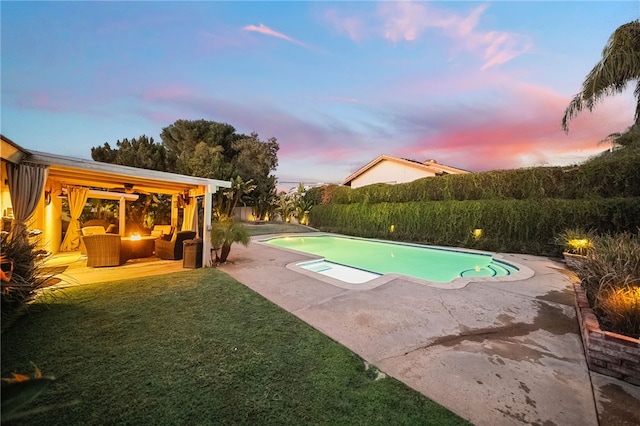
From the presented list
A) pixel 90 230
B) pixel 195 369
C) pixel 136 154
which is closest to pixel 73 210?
pixel 90 230

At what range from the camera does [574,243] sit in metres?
7.67

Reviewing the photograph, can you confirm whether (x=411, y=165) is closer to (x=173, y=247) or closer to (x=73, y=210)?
(x=173, y=247)

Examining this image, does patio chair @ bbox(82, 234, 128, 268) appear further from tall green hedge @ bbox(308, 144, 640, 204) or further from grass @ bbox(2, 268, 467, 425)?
tall green hedge @ bbox(308, 144, 640, 204)

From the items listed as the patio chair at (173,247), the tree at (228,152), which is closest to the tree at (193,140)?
the tree at (228,152)

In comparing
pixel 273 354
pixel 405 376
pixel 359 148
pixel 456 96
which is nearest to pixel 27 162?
pixel 273 354

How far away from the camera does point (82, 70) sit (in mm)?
9117

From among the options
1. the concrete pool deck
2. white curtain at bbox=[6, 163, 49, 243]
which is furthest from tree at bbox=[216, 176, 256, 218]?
the concrete pool deck

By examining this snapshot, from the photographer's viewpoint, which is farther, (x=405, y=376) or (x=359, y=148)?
(x=359, y=148)

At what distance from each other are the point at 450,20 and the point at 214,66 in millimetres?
9551

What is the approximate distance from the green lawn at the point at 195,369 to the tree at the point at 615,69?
34.1 ft

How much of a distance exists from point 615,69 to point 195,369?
1186 centimetres

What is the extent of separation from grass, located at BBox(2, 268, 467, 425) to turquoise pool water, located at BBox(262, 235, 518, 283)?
17.3 feet

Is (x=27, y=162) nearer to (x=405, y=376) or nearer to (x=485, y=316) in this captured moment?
(x=405, y=376)

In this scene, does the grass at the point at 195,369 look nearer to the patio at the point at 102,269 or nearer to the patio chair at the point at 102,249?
the patio at the point at 102,269
